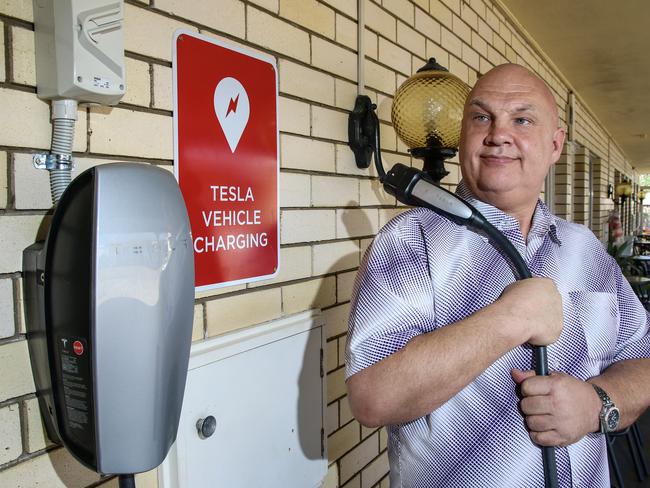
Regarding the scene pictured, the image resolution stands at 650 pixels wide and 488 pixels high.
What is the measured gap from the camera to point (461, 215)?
3.41 feet

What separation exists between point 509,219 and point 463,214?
198 millimetres

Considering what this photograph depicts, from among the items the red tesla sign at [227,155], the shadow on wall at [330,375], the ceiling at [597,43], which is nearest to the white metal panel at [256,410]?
the shadow on wall at [330,375]

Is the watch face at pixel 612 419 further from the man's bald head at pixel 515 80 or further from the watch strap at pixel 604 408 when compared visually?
the man's bald head at pixel 515 80

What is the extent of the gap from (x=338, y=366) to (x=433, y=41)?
146 centimetres

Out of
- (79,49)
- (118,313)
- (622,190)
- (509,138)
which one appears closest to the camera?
(118,313)

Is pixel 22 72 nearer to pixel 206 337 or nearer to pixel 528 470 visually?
pixel 206 337

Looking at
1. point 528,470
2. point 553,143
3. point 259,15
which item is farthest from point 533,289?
point 259,15

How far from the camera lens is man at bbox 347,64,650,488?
0.92 metres

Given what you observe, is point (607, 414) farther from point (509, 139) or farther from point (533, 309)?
point (509, 139)

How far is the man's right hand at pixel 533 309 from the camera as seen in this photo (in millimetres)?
932

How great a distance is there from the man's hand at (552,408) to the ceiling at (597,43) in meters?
2.73

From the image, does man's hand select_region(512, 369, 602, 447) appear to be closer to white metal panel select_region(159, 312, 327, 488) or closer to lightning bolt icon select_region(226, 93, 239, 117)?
white metal panel select_region(159, 312, 327, 488)

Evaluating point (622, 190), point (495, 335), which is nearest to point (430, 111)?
point (495, 335)

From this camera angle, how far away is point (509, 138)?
1.17 metres
